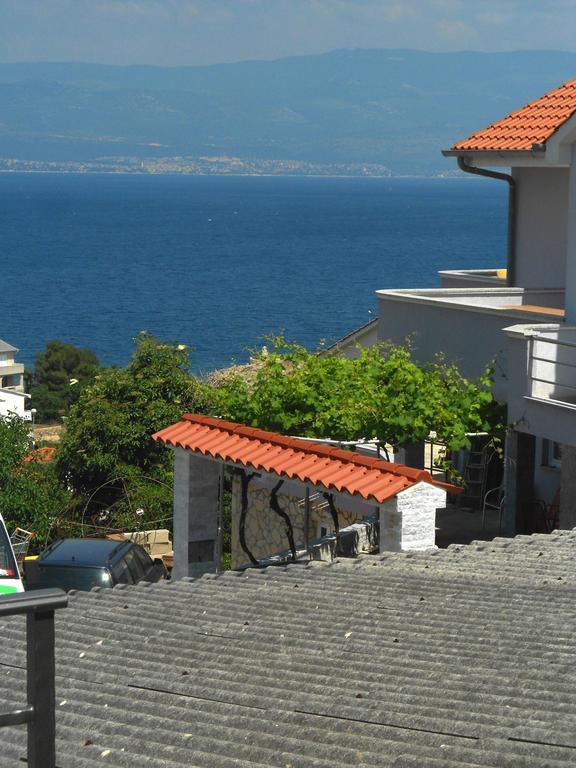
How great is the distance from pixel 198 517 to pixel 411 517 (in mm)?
3183

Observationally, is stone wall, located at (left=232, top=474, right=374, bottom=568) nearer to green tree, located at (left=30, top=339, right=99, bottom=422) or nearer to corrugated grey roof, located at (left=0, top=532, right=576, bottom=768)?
corrugated grey roof, located at (left=0, top=532, right=576, bottom=768)

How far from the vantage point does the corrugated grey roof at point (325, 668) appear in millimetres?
4938

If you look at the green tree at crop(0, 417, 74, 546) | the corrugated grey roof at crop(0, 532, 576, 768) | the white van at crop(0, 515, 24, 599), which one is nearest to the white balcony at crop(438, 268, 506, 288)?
the white van at crop(0, 515, 24, 599)

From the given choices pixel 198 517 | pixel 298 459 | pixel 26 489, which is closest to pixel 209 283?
pixel 26 489

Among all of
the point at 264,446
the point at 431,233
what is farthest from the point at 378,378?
the point at 431,233

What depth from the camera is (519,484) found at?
1378 cm

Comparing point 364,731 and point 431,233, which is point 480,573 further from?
point 431,233

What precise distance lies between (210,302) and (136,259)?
4280 cm

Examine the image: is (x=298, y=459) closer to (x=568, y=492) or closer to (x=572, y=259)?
(x=568, y=492)

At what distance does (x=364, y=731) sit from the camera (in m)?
5.13

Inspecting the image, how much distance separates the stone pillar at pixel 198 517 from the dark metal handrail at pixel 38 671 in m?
8.66

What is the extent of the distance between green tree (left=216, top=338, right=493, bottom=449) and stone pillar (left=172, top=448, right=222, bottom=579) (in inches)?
81.9

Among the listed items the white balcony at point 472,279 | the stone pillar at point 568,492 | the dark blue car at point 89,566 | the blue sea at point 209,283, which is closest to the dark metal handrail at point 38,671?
the stone pillar at point 568,492

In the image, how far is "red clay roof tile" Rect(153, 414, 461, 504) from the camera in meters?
9.93
